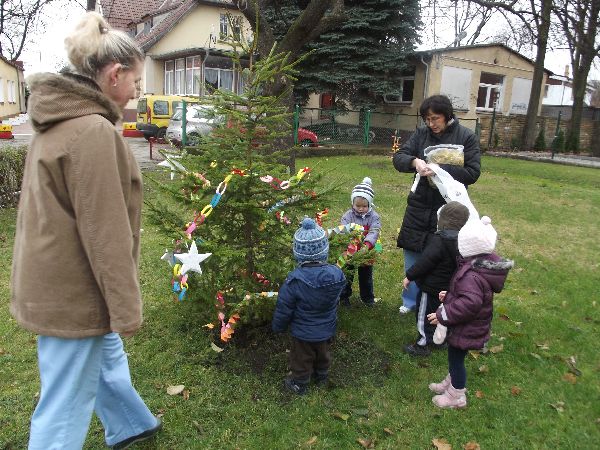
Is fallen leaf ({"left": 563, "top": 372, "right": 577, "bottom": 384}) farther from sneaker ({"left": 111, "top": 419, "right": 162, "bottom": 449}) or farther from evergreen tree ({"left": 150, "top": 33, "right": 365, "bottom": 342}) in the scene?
sneaker ({"left": 111, "top": 419, "right": 162, "bottom": 449})

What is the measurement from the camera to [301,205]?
3.62 metres

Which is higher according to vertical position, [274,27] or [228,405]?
[274,27]

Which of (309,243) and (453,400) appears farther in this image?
(453,400)

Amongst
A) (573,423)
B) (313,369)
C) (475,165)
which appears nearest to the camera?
(573,423)

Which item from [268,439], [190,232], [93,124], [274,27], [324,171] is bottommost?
[268,439]

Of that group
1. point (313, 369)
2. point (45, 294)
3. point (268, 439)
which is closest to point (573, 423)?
point (313, 369)

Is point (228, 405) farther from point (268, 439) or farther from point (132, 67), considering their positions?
point (132, 67)

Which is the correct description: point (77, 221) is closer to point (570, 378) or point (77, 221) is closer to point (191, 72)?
point (570, 378)

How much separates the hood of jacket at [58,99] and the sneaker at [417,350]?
296cm

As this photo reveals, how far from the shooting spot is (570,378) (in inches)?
143

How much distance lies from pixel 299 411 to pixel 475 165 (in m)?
2.29

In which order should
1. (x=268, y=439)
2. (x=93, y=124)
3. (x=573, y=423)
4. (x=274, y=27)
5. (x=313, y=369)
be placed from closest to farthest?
(x=93, y=124), (x=268, y=439), (x=573, y=423), (x=313, y=369), (x=274, y=27)

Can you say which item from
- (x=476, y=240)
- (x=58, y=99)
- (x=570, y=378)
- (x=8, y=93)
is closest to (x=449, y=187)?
(x=476, y=240)

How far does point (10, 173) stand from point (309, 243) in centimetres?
624
